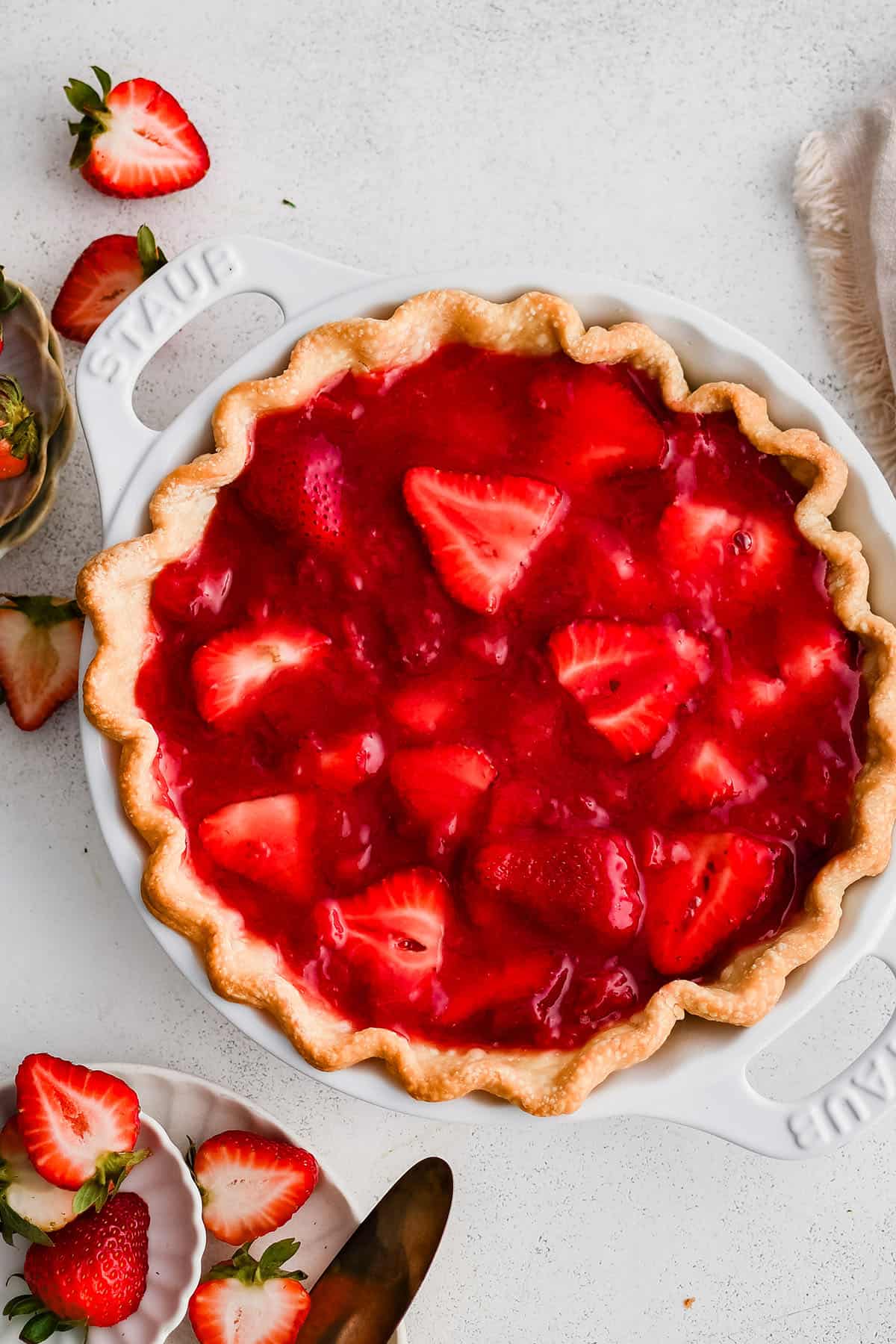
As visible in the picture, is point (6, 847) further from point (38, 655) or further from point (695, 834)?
point (695, 834)

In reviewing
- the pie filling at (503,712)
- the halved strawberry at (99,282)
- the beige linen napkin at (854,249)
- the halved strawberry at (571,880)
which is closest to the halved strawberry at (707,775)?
the pie filling at (503,712)

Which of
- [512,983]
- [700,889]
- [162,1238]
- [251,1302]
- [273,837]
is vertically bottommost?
[251,1302]

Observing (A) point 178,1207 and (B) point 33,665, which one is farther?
(B) point 33,665

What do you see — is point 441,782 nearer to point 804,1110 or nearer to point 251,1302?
point 804,1110

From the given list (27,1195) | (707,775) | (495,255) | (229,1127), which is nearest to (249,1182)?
(229,1127)

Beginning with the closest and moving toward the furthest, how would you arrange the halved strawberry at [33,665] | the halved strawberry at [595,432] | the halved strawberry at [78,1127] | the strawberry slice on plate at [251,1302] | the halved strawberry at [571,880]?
the halved strawberry at [571,880] → the halved strawberry at [595,432] → the halved strawberry at [78,1127] → the strawberry slice on plate at [251,1302] → the halved strawberry at [33,665]

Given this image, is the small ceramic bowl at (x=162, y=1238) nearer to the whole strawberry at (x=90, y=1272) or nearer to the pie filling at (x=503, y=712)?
the whole strawberry at (x=90, y=1272)
